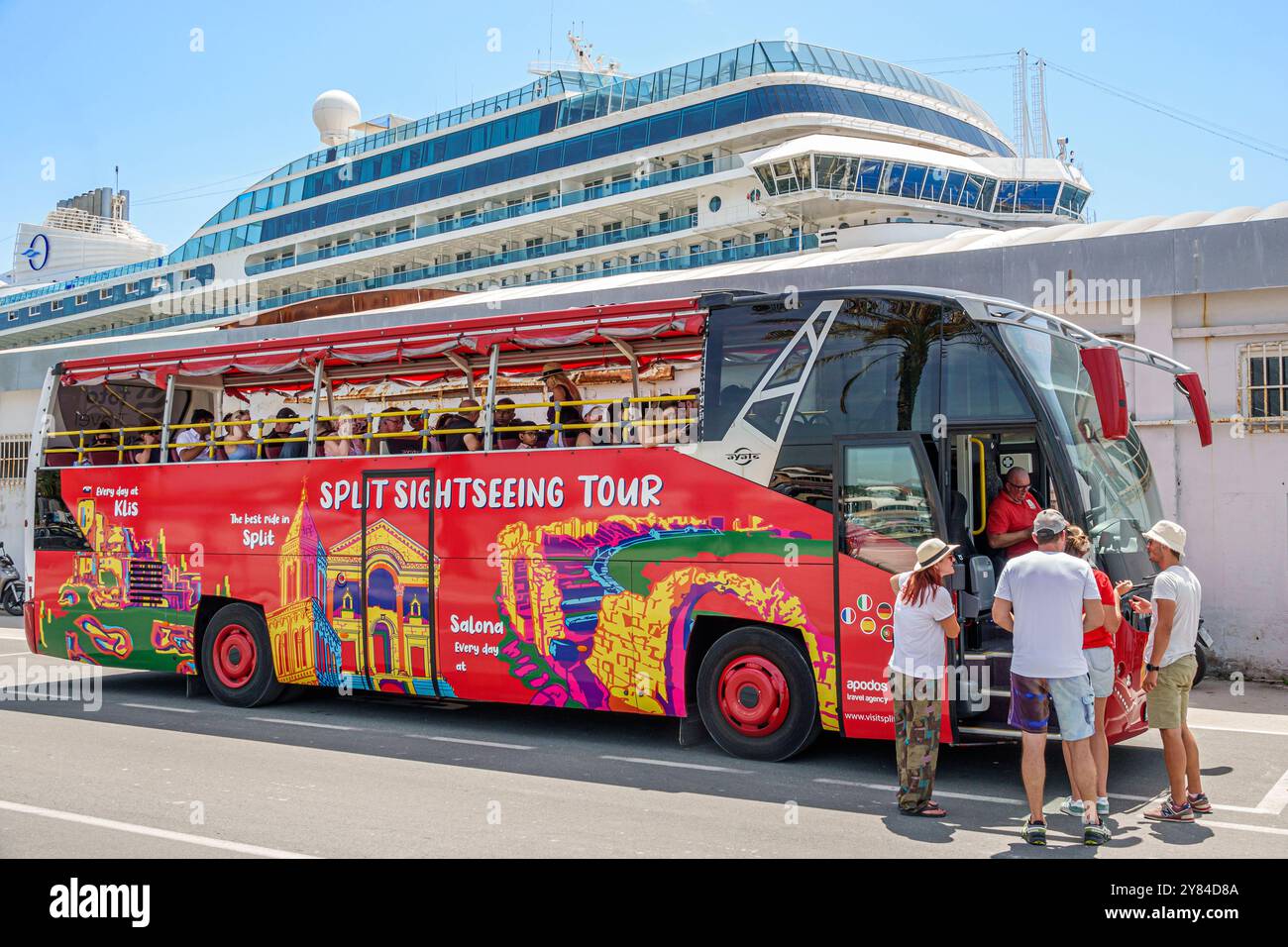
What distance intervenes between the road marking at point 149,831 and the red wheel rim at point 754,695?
3.56 metres

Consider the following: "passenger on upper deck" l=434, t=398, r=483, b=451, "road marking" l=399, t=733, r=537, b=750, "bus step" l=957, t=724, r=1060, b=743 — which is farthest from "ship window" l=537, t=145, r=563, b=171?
"bus step" l=957, t=724, r=1060, b=743

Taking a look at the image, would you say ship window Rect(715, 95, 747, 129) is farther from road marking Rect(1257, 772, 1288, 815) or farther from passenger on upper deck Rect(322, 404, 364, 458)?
road marking Rect(1257, 772, 1288, 815)

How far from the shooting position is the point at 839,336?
8.04 m

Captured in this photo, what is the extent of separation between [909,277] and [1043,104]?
38.6m

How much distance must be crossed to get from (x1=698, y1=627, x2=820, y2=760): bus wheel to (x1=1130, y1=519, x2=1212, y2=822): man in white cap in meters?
2.31

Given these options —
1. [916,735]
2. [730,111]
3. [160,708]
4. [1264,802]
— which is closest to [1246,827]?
[1264,802]

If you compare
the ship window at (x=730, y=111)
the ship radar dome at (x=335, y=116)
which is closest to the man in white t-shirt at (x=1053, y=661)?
the ship window at (x=730, y=111)

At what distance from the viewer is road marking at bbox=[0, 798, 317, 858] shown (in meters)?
5.96

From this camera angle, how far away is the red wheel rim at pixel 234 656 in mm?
11133

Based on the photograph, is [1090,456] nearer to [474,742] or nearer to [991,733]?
[991,733]

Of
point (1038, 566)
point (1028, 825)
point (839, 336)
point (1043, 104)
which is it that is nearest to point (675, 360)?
point (839, 336)

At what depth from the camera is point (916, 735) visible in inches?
268
